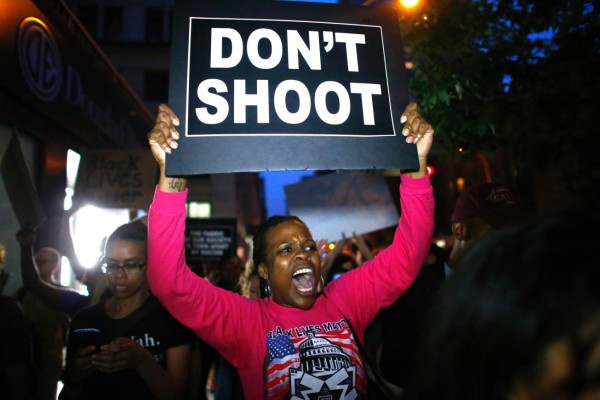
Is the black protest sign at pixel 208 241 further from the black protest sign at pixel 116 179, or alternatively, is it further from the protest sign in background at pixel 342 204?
the protest sign in background at pixel 342 204

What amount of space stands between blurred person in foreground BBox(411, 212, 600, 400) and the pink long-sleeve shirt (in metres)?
1.16

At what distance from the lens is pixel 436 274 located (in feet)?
9.25

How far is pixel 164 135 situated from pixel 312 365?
46.9 inches

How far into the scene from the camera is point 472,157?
21.4ft

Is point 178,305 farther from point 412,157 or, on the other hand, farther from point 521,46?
point 521,46

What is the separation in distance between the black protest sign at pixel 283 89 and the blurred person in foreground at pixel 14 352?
79.8 inches

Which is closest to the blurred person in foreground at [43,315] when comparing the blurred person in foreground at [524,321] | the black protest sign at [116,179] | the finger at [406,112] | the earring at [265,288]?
the black protest sign at [116,179]

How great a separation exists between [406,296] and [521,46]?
5.67m

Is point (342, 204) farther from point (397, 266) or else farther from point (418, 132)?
point (418, 132)

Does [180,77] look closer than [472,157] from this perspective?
Yes

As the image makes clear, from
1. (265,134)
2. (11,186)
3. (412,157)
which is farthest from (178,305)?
(11,186)

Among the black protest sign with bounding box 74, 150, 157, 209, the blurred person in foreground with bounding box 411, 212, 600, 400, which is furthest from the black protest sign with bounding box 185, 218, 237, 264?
the blurred person in foreground with bounding box 411, 212, 600, 400

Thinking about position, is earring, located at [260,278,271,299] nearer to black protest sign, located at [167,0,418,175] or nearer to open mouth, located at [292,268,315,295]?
open mouth, located at [292,268,315,295]

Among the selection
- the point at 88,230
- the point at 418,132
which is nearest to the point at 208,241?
the point at 88,230
